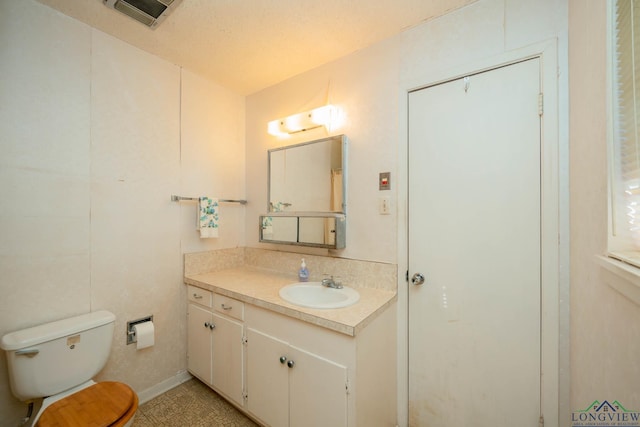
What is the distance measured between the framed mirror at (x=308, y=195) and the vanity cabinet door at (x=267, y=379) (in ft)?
2.33

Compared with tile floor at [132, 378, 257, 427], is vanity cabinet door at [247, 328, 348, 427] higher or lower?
higher

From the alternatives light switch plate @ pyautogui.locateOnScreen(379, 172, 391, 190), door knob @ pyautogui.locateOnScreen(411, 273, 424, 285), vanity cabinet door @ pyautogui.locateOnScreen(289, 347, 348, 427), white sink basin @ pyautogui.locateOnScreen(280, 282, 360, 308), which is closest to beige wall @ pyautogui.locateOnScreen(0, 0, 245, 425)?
white sink basin @ pyautogui.locateOnScreen(280, 282, 360, 308)

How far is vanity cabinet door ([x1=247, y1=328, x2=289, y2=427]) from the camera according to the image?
139 centimetres

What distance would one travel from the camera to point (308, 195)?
6.52ft

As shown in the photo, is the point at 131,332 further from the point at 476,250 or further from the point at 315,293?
the point at 476,250

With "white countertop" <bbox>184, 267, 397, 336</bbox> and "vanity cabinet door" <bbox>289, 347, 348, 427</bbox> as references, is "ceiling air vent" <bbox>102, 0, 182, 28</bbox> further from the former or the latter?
"vanity cabinet door" <bbox>289, 347, 348, 427</bbox>

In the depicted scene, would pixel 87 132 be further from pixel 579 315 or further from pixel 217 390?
pixel 579 315

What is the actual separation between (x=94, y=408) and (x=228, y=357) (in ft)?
2.19

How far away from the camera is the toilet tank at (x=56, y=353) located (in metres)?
1.23

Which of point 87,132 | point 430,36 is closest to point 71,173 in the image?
point 87,132

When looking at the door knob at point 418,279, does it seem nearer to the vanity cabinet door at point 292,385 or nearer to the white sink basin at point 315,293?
the white sink basin at point 315,293

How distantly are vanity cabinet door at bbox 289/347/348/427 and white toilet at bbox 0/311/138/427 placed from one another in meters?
0.76

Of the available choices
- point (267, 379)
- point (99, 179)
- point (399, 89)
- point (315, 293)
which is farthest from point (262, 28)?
point (267, 379)

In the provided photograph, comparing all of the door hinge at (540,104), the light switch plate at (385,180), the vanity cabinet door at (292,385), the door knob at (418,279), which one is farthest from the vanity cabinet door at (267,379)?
the door hinge at (540,104)
